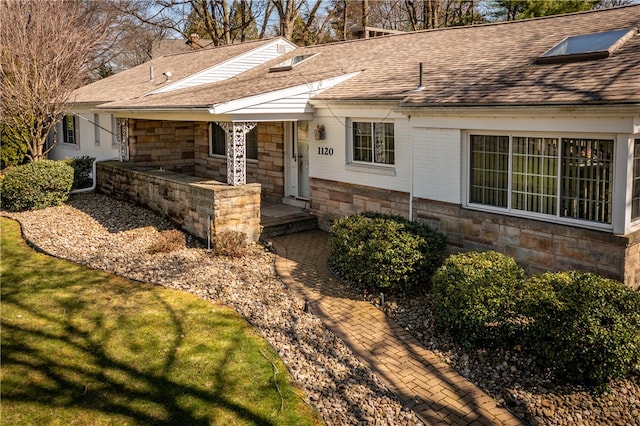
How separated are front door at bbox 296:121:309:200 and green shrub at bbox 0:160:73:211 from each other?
687cm

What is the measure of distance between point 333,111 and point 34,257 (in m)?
7.13

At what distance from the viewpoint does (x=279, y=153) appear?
602 inches

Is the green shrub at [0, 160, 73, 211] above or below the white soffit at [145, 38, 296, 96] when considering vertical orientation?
below

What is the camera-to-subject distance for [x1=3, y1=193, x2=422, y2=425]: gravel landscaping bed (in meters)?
6.44

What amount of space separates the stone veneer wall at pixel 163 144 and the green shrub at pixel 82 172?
1641 millimetres

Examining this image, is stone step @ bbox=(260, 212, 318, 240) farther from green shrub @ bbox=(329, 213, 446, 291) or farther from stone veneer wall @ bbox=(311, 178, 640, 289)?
green shrub @ bbox=(329, 213, 446, 291)

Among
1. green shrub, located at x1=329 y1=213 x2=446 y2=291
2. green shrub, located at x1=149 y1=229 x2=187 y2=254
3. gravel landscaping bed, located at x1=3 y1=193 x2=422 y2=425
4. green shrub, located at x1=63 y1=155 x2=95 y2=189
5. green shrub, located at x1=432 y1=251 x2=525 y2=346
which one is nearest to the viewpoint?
gravel landscaping bed, located at x1=3 y1=193 x2=422 y2=425

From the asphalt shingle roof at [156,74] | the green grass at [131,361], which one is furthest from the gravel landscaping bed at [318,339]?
the asphalt shingle roof at [156,74]

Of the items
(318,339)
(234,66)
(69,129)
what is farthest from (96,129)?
(318,339)

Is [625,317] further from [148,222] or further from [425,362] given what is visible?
[148,222]

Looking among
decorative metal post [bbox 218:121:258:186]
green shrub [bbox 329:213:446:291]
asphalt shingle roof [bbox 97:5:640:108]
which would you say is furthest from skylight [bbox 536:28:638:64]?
decorative metal post [bbox 218:121:258:186]

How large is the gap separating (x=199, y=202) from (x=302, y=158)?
3.62m

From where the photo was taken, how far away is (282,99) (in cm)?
1277

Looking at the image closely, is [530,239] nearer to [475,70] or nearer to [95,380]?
[475,70]
